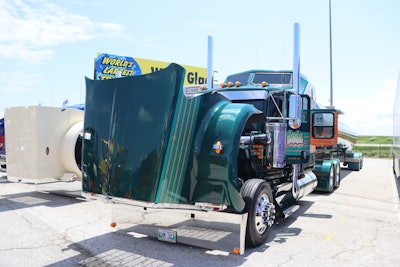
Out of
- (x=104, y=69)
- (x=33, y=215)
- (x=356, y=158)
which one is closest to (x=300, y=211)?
(x=33, y=215)

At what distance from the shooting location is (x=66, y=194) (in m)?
9.36

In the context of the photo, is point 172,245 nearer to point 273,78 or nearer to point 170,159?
point 170,159

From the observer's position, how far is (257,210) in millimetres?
5004

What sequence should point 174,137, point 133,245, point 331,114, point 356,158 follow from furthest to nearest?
1. point 356,158
2. point 331,114
3. point 133,245
4. point 174,137

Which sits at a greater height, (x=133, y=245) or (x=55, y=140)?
(x=55, y=140)

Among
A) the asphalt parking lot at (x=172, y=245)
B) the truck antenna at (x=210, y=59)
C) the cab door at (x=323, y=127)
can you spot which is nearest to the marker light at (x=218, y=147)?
the asphalt parking lot at (x=172, y=245)

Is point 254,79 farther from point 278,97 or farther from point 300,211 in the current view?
point 300,211

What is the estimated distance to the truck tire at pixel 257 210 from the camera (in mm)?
4820

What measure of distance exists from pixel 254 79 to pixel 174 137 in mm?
4174

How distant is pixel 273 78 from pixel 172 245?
15.2 ft

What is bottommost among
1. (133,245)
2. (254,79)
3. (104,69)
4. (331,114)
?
(133,245)

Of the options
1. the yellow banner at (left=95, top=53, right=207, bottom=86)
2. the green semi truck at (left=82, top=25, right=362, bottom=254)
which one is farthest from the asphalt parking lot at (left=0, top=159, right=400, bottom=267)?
the yellow banner at (left=95, top=53, right=207, bottom=86)

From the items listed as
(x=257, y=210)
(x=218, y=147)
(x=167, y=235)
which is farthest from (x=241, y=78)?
(x=167, y=235)

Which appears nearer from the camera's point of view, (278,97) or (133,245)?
(133,245)
